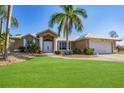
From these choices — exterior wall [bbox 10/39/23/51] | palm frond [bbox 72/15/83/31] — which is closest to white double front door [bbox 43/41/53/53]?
exterior wall [bbox 10/39/23/51]

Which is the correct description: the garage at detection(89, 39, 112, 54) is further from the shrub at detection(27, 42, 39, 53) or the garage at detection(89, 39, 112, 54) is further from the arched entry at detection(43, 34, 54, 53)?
the shrub at detection(27, 42, 39, 53)

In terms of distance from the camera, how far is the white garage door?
3391 centimetres

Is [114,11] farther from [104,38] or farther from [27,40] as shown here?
[27,40]

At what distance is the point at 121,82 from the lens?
9.20 metres

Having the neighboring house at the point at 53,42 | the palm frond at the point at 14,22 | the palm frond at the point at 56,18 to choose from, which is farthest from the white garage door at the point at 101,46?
the palm frond at the point at 14,22

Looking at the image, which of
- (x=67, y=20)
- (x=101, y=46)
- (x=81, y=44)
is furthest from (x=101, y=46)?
(x=67, y=20)

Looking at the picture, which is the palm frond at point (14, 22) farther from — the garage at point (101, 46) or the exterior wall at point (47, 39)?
the garage at point (101, 46)

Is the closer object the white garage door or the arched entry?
the white garage door

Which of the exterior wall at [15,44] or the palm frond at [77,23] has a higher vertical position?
the palm frond at [77,23]

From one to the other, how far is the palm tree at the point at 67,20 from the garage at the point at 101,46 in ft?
16.0

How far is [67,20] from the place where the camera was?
29891 mm

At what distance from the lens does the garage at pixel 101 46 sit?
33.8 m
